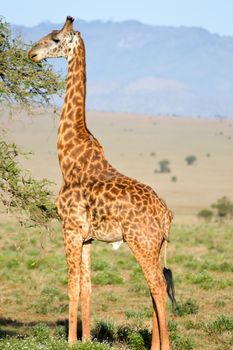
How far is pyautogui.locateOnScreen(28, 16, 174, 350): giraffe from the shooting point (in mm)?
9422

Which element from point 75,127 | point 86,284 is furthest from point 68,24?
point 86,284

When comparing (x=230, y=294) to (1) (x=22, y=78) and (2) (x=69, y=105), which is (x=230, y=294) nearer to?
(1) (x=22, y=78)

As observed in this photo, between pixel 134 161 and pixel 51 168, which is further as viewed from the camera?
pixel 134 161

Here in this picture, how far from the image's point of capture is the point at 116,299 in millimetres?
18750

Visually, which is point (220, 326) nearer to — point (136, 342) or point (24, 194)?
point (136, 342)

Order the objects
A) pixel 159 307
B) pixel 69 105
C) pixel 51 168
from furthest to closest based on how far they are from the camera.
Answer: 1. pixel 51 168
2. pixel 69 105
3. pixel 159 307

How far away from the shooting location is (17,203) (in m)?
12.3

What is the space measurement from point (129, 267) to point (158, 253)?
14.7 meters

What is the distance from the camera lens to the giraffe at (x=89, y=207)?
371 inches

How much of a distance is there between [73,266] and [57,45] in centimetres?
284

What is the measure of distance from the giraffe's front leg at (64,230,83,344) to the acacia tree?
2454 millimetres

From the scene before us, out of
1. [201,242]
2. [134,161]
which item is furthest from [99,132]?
[201,242]

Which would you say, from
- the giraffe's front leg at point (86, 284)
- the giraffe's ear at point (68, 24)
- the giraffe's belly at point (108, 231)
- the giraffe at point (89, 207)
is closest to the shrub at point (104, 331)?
the giraffe's front leg at point (86, 284)

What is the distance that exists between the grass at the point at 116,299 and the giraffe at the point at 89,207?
83 cm
